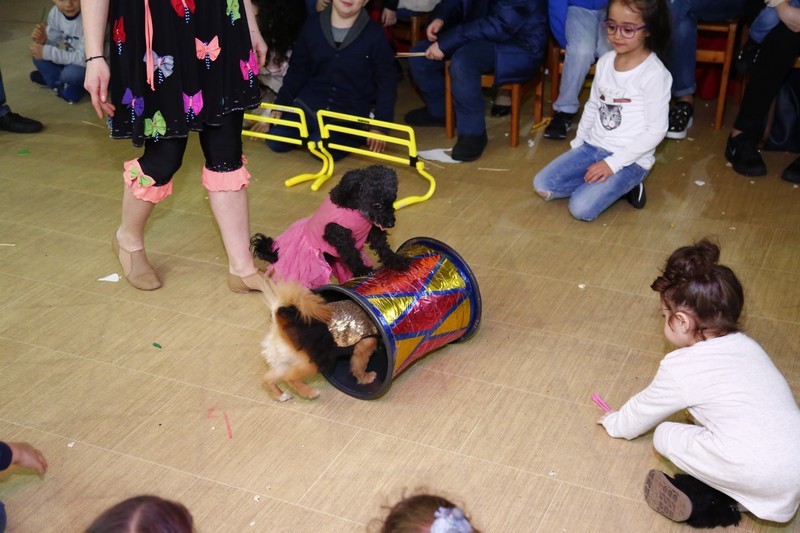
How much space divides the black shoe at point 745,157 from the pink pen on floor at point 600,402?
172cm

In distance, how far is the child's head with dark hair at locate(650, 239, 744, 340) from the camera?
1891mm

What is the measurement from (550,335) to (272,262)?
93 centimetres

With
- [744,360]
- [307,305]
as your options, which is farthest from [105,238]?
[744,360]

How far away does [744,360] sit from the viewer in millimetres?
1854

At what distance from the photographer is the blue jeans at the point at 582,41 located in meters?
3.84

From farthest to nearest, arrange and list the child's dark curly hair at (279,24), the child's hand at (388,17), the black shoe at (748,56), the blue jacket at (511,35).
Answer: the child's hand at (388,17), the child's dark curly hair at (279,24), the blue jacket at (511,35), the black shoe at (748,56)

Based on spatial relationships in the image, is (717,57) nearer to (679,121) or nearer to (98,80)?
(679,121)

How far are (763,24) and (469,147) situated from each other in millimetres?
1347

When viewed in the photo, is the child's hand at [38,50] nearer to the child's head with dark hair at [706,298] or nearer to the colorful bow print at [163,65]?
the colorful bow print at [163,65]

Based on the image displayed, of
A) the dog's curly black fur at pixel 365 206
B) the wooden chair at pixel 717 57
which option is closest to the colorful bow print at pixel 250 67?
the dog's curly black fur at pixel 365 206

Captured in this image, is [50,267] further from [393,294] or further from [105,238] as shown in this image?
[393,294]

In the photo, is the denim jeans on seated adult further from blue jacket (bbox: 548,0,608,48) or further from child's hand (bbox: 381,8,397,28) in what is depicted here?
blue jacket (bbox: 548,0,608,48)

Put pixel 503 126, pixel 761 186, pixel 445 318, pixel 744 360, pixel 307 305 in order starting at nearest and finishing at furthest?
pixel 744 360
pixel 307 305
pixel 445 318
pixel 761 186
pixel 503 126

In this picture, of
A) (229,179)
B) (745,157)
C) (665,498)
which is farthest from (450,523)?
(745,157)
